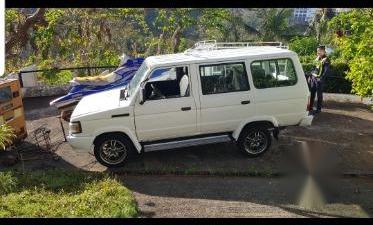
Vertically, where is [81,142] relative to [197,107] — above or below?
below

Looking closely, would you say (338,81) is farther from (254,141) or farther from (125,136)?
(125,136)

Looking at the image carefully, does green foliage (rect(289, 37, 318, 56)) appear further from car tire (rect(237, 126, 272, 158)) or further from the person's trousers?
car tire (rect(237, 126, 272, 158))

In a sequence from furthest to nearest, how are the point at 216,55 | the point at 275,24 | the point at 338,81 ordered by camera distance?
the point at 275,24, the point at 338,81, the point at 216,55

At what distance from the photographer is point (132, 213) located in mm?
6461

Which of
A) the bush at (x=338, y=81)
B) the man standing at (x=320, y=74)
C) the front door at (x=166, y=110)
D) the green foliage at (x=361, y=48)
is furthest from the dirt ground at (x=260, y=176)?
the bush at (x=338, y=81)

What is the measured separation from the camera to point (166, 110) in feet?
27.0

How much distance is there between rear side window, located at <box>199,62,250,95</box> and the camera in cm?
838

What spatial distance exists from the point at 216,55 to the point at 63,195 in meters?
4.11

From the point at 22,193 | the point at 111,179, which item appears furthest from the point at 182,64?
the point at 22,193

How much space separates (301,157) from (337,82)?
5.96 m

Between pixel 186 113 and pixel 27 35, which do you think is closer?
pixel 186 113

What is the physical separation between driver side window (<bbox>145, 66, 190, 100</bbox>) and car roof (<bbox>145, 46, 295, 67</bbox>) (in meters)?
0.18

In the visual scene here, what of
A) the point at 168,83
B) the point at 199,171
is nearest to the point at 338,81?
the point at 168,83

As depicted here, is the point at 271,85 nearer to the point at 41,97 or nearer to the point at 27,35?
the point at 41,97
